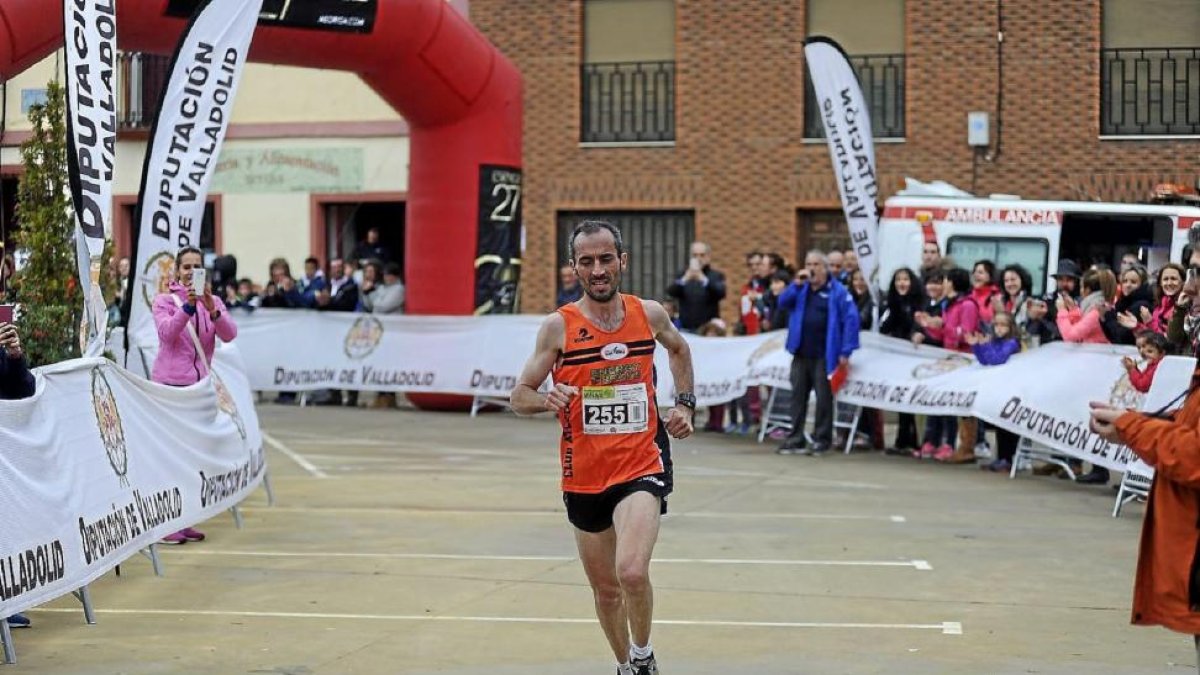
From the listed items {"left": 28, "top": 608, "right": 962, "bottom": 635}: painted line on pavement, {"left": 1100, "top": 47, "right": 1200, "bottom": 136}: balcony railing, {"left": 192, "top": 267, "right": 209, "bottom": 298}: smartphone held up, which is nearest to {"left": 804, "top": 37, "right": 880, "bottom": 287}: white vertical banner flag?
{"left": 1100, "top": 47, "right": 1200, "bottom": 136}: balcony railing

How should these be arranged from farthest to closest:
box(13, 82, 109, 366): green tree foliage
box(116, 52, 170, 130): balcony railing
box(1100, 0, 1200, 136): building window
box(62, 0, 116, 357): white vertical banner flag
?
box(116, 52, 170, 130): balcony railing → box(1100, 0, 1200, 136): building window → box(13, 82, 109, 366): green tree foliage → box(62, 0, 116, 357): white vertical banner flag

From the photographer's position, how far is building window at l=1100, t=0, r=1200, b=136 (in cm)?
2703

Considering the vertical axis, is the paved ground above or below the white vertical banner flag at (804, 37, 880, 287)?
below

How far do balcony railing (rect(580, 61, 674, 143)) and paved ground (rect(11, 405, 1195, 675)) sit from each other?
41.9 ft

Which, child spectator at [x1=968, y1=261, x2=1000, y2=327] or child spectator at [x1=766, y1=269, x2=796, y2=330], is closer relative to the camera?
child spectator at [x1=968, y1=261, x2=1000, y2=327]

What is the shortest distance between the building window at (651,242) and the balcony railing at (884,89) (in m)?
2.52

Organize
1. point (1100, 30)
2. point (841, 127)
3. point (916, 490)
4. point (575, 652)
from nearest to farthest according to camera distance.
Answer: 1. point (575, 652)
2. point (916, 490)
3. point (841, 127)
4. point (1100, 30)

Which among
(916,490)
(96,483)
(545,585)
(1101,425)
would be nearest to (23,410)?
(96,483)

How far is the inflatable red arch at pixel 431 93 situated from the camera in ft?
59.0

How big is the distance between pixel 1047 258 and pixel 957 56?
734 centimetres

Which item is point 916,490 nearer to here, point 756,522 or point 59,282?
point 756,522

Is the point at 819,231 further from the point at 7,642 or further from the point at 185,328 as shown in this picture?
the point at 7,642

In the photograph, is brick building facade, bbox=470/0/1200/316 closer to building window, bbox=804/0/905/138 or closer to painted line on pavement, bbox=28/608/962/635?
building window, bbox=804/0/905/138

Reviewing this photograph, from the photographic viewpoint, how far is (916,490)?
15258 mm
